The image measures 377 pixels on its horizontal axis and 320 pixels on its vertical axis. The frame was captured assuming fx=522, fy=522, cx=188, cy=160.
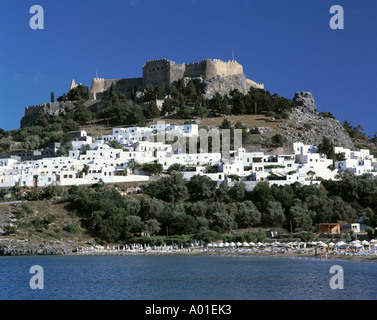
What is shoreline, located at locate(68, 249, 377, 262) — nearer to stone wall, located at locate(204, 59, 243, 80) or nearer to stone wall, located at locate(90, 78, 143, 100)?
stone wall, located at locate(204, 59, 243, 80)

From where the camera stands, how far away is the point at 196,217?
51094mm

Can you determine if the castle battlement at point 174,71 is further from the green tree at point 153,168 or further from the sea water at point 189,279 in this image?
the sea water at point 189,279

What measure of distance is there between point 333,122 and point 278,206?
3613cm

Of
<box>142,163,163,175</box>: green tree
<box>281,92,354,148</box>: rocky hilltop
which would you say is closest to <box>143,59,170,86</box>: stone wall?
<box>281,92,354,148</box>: rocky hilltop

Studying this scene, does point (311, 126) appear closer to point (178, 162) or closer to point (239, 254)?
point (178, 162)

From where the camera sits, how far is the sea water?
23734mm

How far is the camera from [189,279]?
2881cm

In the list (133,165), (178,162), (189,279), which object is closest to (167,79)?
(178,162)

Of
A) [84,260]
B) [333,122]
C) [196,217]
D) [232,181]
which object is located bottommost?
[84,260]

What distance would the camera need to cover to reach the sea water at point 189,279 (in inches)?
934

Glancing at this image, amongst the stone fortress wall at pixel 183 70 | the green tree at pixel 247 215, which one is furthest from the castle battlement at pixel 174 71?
the green tree at pixel 247 215
